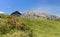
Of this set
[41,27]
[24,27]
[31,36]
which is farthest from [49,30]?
[31,36]

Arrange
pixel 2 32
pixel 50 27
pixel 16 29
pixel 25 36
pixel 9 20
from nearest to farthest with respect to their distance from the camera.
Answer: pixel 25 36
pixel 2 32
pixel 16 29
pixel 9 20
pixel 50 27

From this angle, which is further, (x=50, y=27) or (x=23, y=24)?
(x=50, y=27)

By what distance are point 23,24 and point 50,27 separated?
7.00 meters

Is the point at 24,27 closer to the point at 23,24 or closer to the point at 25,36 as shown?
the point at 23,24

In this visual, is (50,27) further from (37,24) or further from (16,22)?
(16,22)

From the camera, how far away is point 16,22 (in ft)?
142

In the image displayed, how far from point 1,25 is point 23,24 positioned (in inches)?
214

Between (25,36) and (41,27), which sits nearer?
(25,36)

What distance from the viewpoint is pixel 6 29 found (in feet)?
128

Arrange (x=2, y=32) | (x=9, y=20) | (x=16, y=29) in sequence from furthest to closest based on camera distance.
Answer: (x=9, y=20) < (x=16, y=29) < (x=2, y=32)

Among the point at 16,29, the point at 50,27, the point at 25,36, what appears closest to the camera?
the point at 25,36

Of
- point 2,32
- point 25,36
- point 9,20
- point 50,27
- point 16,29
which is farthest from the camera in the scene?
point 50,27

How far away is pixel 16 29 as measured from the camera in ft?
131

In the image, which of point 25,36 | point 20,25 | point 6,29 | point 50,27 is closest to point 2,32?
point 6,29
